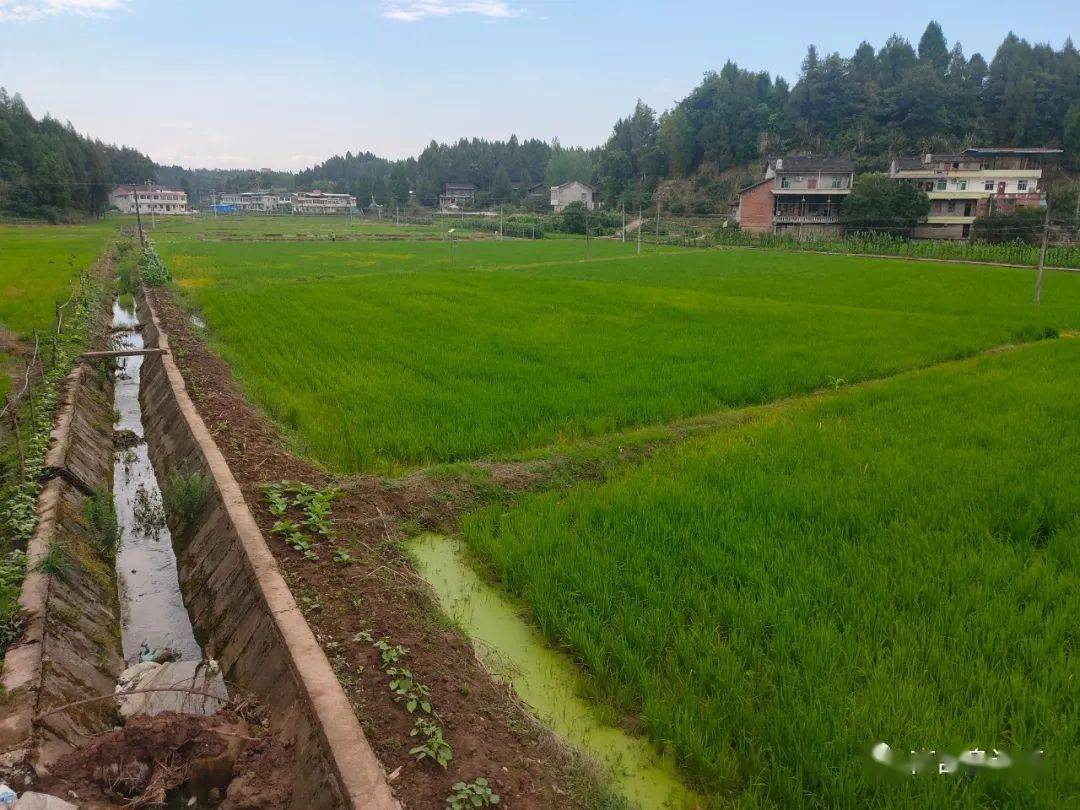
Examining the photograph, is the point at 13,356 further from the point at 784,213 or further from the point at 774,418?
the point at 784,213

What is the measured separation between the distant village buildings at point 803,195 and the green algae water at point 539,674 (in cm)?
4719

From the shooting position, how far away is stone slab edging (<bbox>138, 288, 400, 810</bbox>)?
2.79 metres

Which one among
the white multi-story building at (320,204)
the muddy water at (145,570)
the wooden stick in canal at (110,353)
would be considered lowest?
the muddy water at (145,570)

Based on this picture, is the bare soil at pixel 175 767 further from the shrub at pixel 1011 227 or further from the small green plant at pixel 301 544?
the shrub at pixel 1011 227

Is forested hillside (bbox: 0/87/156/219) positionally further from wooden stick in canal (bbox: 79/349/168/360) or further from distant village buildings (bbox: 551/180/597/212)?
wooden stick in canal (bbox: 79/349/168/360)

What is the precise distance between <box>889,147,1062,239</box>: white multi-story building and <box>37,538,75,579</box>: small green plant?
4735cm

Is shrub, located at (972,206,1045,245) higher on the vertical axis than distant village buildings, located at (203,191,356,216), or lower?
lower

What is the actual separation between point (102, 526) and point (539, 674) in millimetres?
4006

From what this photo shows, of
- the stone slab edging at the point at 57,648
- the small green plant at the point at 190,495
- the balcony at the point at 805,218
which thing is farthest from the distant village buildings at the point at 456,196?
the stone slab edging at the point at 57,648

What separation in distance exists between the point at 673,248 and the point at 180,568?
4146 cm

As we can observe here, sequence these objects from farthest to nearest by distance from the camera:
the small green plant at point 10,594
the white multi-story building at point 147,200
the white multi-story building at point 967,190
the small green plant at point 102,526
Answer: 1. the white multi-story building at point 147,200
2. the white multi-story building at point 967,190
3. the small green plant at point 102,526
4. the small green plant at point 10,594

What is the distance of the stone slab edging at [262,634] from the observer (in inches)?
110

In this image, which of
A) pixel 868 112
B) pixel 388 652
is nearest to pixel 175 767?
pixel 388 652

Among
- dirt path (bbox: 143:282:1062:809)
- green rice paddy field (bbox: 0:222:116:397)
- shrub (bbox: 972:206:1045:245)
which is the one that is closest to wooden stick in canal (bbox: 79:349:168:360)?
green rice paddy field (bbox: 0:222:116:397)
